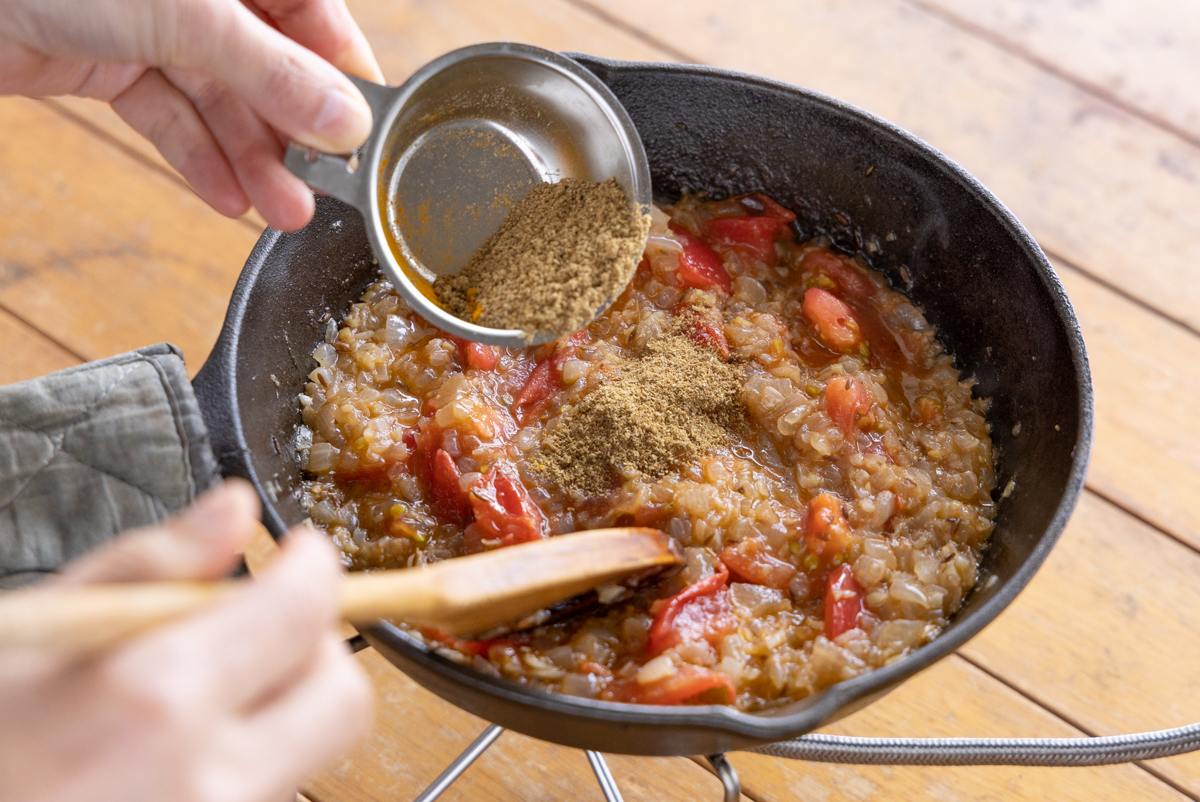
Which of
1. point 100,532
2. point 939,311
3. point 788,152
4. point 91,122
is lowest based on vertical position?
point 100,532

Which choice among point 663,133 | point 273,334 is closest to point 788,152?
point 663,133

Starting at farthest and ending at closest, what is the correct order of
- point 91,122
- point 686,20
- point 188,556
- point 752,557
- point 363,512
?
point 686,20, point 91,122, point 363,512, point 752,557, point 188,556

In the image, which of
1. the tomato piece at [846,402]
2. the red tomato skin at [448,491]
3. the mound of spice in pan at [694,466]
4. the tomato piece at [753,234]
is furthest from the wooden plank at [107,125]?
the tomato piece at [846,402]

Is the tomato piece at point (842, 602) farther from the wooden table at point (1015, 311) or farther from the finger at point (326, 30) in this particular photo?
the finger at point (326, 30)

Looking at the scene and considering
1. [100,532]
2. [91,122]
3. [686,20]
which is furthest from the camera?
[686,20]

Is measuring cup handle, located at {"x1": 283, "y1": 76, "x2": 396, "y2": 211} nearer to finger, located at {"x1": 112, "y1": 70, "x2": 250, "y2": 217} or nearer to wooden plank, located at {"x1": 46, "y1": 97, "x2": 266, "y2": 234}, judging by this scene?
finger, located at {"x1": 112, "y1": 70, "x2": 250, "y2": 217}

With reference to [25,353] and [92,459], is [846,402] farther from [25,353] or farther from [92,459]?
[25,353]

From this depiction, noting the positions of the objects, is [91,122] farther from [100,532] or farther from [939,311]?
[939,311]
